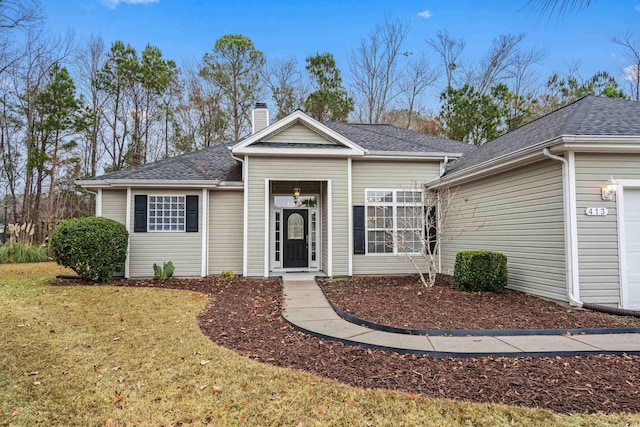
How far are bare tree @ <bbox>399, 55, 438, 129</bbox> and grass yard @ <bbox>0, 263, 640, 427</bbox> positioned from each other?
60.4ft

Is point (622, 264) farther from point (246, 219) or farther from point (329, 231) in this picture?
point (246, 219)

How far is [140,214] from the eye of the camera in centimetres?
911

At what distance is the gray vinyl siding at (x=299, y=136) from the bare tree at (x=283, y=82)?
1064 cm

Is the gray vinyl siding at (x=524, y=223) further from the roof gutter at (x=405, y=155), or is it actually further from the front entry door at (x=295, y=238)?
the front entry door at (x=295, y=238)

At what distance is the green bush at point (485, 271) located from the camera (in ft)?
22.3

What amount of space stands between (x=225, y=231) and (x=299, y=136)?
10.7ft

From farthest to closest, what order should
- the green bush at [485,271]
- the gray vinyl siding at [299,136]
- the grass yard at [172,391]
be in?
the gray vinyl siding at [299,136] → the green bush at [485,271] → the grass yard at [172,391]

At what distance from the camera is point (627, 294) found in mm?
5660

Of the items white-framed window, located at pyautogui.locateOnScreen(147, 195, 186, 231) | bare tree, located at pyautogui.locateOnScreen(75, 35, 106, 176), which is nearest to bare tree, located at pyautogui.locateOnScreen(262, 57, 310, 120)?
bare tree, located at pyautogui.locateOnScreen(75, 35, 106, 176)

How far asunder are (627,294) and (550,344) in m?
2.81

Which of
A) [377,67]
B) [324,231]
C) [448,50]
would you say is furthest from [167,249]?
[448,50]

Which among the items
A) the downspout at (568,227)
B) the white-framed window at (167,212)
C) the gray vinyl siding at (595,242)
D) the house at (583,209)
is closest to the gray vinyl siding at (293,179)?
the white-framed window at (167,212)

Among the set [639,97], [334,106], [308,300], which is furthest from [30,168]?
[639,97]

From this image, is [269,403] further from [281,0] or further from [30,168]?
[30,168]
